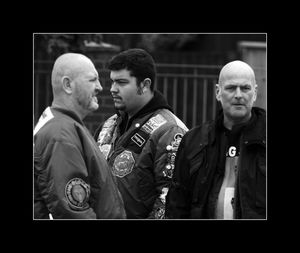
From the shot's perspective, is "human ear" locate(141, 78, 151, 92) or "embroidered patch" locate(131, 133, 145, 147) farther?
"human ear" locate(141, 78, 151, 92)

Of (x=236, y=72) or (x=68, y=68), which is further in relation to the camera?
(x=236, y=72)

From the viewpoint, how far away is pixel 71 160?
4.29m

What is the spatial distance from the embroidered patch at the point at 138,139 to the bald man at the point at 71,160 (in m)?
0.84

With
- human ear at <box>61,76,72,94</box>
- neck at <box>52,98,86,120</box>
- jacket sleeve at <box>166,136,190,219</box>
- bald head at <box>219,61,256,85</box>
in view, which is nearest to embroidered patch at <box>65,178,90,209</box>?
neck at <box>52,98,86,120</box>

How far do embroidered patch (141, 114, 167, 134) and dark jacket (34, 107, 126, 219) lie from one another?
945 mm

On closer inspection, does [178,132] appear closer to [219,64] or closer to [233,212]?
[233,212]

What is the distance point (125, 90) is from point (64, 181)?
55.2 inches

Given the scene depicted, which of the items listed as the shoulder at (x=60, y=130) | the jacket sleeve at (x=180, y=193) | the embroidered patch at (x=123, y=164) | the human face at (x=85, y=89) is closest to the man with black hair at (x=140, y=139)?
the embroidered patch at (x=123, y=164)

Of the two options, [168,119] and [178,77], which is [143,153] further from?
[178,77]

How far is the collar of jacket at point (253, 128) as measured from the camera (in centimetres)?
466

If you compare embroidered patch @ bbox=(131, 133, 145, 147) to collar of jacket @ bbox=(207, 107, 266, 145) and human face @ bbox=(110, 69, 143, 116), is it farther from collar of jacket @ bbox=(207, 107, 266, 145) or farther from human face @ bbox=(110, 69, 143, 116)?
collar of jacket @ bbox=(207, 107, 266, 145)

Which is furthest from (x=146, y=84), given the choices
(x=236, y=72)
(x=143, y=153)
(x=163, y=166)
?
(x=236, y=72)

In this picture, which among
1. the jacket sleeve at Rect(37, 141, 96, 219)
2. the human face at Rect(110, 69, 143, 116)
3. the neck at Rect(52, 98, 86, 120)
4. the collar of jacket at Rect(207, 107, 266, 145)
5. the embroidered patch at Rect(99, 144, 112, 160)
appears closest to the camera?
the jacket sleeve at Rect(37, 141, 96, 219)

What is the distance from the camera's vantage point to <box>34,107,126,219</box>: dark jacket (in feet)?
14.0
